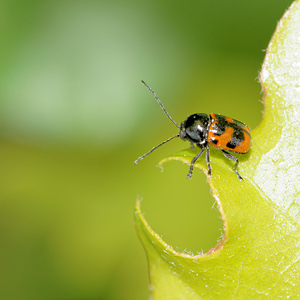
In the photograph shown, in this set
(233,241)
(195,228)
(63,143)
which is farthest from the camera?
(63,143)

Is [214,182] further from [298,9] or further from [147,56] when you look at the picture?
[147,56]

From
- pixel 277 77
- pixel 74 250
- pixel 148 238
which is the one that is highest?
pixel 74 250

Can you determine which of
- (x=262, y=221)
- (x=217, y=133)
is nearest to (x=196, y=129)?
(x=217, y=133)

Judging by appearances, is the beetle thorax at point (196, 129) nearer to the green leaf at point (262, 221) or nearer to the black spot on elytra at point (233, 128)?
the black spot on elytra at point (233, 128)

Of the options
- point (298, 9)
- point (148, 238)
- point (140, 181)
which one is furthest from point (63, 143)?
point (298, 9)

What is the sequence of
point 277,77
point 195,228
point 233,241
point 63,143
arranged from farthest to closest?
1. point 63,143
2. point 195,228
3. point 277,77
4. point 233,241

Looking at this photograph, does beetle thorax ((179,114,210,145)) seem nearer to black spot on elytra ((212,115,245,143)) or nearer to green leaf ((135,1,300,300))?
black spot on elytra ((212,115,245,143))

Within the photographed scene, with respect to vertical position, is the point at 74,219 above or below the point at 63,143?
below
